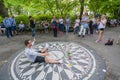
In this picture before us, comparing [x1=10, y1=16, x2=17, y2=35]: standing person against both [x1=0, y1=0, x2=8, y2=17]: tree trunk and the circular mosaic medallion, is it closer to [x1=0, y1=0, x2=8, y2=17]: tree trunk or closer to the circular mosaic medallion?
[x1=0, y1=0, x2=8, y2=17]: tree trunk

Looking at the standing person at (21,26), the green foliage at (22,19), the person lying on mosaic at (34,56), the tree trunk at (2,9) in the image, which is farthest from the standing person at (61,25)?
the person lying on mosaic at (34,56)

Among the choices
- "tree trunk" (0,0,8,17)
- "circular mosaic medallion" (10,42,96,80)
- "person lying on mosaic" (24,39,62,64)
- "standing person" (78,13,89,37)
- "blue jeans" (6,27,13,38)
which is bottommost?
"circular mosaic medallion" (10,42,96,80)

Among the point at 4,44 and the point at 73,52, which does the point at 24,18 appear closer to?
the point at 4,44

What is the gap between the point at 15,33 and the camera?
15742 mm

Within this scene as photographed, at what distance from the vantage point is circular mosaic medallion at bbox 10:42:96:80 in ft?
26.3

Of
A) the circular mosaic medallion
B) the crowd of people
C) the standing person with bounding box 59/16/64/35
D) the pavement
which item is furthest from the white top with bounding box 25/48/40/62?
the standing person with bounding box 59/16/64/35

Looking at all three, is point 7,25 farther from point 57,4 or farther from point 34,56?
point 34,56

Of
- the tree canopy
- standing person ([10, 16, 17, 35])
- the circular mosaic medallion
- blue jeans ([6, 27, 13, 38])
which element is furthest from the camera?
the tree canopy

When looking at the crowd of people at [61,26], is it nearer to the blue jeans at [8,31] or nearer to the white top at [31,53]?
the blue jeans at [8,31]

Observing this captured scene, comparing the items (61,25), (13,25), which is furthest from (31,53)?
(61,25)

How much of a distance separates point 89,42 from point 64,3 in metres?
6.84

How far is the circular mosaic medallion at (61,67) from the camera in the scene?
8.03m

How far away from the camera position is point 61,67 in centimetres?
871

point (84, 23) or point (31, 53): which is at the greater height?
point (84, 23)
